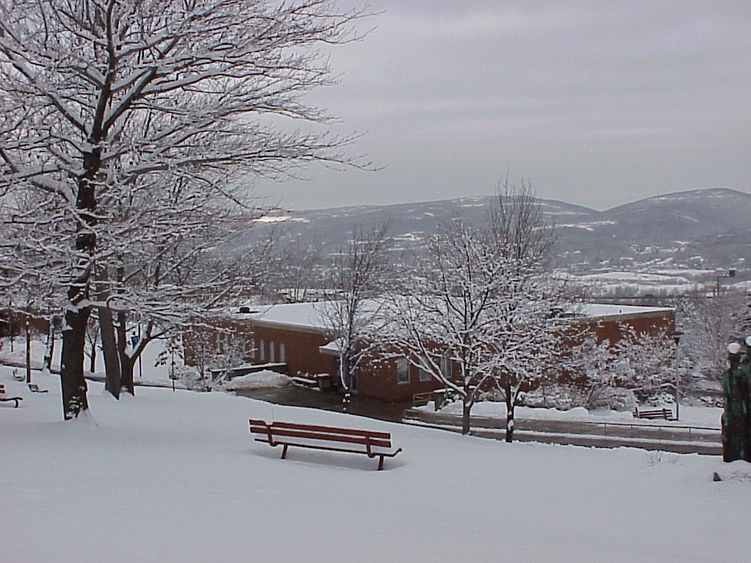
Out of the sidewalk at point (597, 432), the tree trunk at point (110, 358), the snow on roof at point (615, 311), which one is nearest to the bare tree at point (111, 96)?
the tree trunk at point (110, 358)

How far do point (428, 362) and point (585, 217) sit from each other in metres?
68.1

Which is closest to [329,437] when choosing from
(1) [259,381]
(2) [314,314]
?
(1) [259,381]

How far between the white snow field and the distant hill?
133ft

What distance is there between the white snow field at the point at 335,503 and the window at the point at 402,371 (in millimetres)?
21102

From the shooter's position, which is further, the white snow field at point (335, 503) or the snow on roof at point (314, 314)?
the snow on roof at point (314, 314)

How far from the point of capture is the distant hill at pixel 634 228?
6091 centimetres

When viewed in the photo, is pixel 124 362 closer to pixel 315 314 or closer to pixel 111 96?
pixel 111 96

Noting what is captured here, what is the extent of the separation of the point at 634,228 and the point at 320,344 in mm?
49484

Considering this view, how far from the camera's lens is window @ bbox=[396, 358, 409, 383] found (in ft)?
119

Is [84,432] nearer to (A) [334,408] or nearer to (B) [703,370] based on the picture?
(A) [334,408]

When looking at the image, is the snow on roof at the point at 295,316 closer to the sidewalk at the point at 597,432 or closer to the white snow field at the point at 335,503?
the sidewalk at the point at 597,432

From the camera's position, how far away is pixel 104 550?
6.12m

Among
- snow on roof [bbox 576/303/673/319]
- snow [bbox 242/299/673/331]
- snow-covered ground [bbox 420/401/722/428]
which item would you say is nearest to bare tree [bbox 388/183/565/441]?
snow-covered ground [bbox 420/401/722/428]

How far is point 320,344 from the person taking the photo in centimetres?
4006
